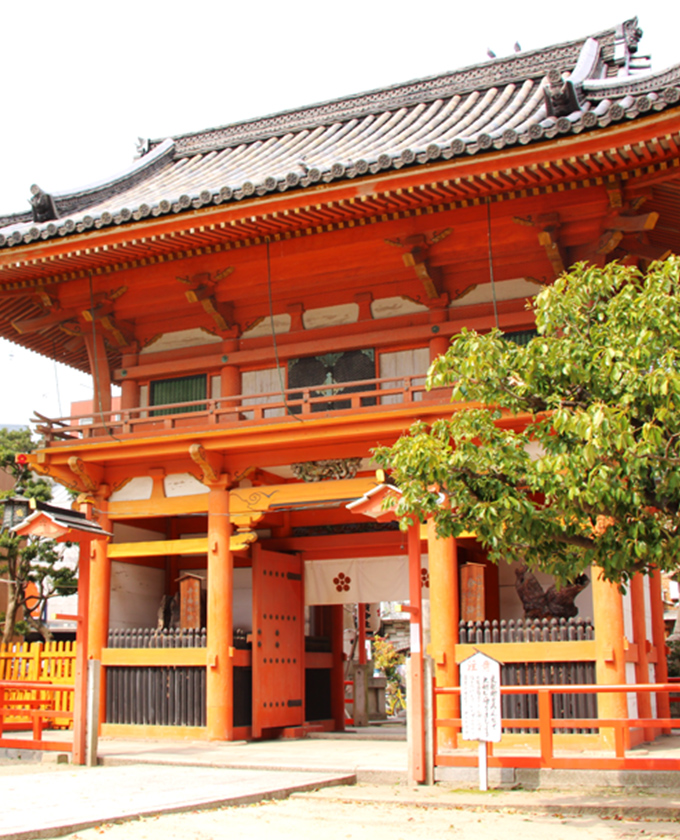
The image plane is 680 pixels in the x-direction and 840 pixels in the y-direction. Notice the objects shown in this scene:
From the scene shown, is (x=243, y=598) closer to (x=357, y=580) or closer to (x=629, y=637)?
(x=357, y=580)

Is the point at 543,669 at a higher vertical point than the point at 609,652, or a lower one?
lower

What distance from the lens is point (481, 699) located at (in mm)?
8523

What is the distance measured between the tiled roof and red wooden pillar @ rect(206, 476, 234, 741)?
418 cm

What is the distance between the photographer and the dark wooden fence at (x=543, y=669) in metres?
10.1

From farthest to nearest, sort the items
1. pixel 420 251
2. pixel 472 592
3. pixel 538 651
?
pixel 420 251 → pixel 472 592 → pixel 538 651

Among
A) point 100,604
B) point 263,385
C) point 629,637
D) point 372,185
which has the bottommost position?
point 629,637

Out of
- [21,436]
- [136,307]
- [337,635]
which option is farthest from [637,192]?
[21,436]

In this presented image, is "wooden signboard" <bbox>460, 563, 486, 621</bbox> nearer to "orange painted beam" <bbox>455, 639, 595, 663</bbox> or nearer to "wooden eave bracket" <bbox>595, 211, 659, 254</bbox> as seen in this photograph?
"orange painted beam" <bbox>455, 639, 595, 663</bbox>

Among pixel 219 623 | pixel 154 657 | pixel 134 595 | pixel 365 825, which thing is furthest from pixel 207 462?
pixel 365 825

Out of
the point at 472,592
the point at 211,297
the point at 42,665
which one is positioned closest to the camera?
the point at 472,592

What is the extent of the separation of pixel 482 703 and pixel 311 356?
6.09m

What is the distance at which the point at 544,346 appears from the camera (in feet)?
22.6

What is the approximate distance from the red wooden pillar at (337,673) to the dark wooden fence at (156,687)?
3335mm

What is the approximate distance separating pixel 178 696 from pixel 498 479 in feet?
23.2
